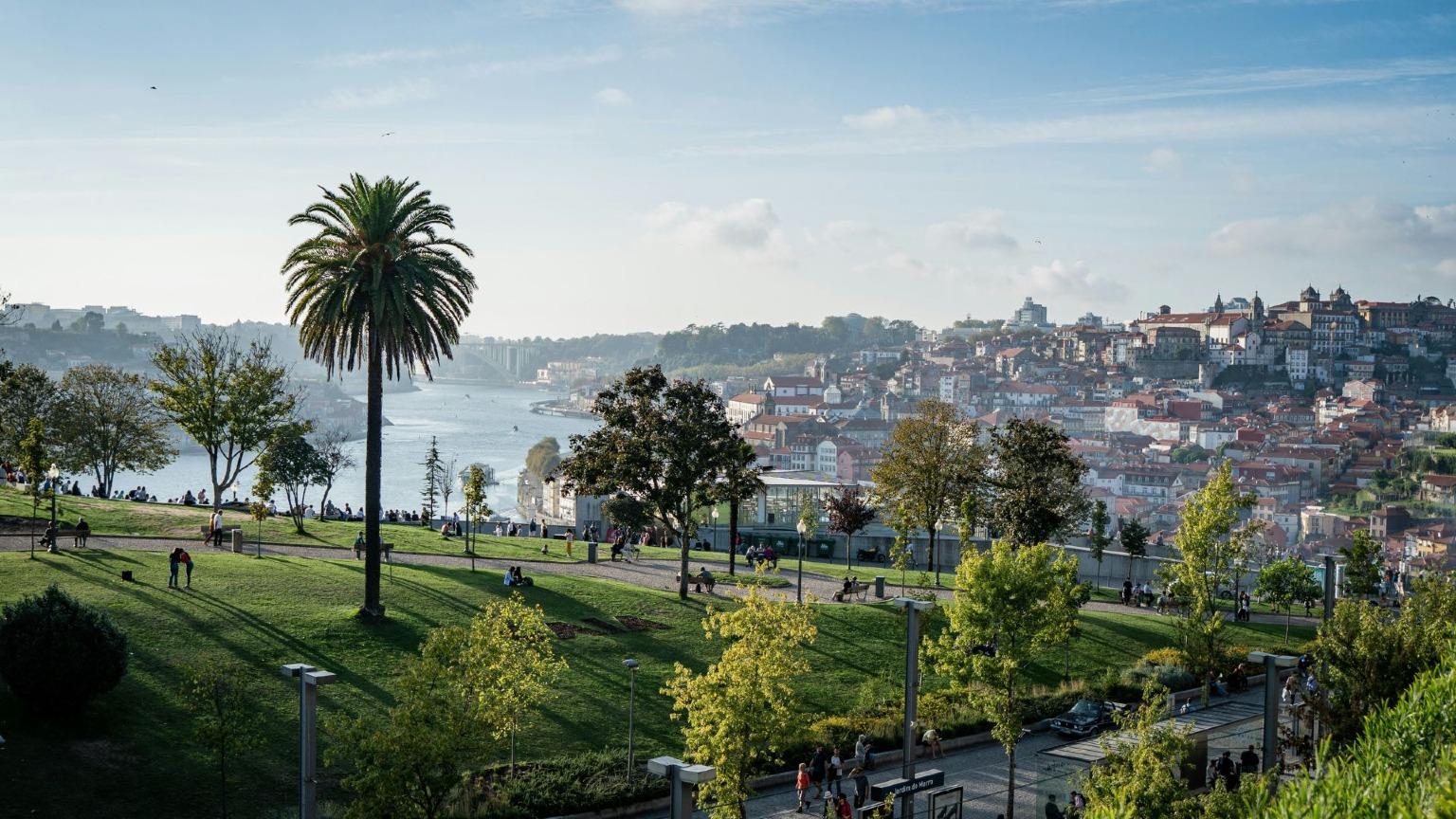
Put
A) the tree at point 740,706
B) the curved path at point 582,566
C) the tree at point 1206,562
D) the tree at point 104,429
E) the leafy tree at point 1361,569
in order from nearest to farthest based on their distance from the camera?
the tree at point 740,706, the tree at point 1206,562, the curved path at point 582,566, the leafy tree at point 1361,569, the tree at point 104,429

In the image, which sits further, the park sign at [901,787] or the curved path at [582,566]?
the curved path at [582,566]

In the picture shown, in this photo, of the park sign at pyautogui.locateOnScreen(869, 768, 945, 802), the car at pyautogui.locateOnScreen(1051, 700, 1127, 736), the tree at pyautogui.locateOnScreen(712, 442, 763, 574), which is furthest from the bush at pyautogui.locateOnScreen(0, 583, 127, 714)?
the car at pyautogui.locateOnScreen(1051, 700, 1127, 736)

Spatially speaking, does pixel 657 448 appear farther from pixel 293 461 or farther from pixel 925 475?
pixel 293 461

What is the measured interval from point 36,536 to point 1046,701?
88.6 ft

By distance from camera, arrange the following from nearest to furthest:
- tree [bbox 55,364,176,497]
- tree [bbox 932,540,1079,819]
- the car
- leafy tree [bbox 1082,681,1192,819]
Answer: leafy tree [bbox 1082,681,1192,819]
tree [bbox 932,540,1079,819]
the car
tree [bbox 55,364,176,497]

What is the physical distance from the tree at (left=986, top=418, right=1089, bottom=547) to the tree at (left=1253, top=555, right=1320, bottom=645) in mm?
7461

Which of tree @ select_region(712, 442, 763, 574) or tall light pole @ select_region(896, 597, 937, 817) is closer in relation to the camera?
tall light pole @ select_region(896, 597, 937, 817)

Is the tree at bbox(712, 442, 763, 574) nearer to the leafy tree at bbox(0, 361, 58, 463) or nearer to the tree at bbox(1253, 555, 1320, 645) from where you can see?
the tree at bbox(1253, 555, 1320, 645)

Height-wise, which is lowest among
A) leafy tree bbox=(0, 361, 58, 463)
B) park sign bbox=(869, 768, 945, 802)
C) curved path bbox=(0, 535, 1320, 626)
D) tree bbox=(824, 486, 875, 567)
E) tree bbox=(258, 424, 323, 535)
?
park sign bbox=(869, 768, 945, 802)

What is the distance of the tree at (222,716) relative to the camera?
18.5m

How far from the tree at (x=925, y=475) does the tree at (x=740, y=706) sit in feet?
70.0

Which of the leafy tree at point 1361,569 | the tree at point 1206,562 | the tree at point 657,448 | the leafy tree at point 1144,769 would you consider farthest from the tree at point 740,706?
the leafy tree at point 1361,569

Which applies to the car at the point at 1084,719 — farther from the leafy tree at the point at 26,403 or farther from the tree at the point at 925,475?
→ the leafy tree at the point at 26,403

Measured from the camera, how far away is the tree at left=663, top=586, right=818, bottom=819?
1869cm
